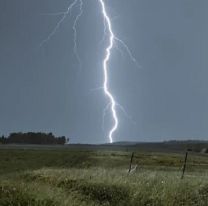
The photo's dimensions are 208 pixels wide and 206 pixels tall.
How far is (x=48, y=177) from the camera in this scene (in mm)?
24062

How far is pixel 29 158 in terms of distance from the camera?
189 feet

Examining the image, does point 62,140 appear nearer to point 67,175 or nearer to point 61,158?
point 61,158

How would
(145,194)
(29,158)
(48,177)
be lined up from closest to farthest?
(145,194)
(48,177)
(29,158)

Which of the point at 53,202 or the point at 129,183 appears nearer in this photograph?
the point at 53,202

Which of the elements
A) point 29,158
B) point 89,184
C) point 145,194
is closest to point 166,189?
point 145,194

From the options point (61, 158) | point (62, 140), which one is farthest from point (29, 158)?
point (62, 140)

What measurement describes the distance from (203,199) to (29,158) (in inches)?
1436

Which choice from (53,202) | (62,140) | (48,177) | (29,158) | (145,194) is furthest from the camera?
(62,140)

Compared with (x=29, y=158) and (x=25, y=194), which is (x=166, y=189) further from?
(x=29, y=158)

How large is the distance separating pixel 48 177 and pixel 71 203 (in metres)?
5.17

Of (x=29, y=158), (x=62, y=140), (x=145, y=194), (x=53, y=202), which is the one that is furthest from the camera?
(x=62, y=140)

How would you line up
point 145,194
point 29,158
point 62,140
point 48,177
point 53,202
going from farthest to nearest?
1. point 62,140
2. point 29,158
3. point 48,177
4. point 145,194
5. point 53,202

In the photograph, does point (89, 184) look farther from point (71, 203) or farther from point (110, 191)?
point (71, 203)

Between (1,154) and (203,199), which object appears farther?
(1,154)
